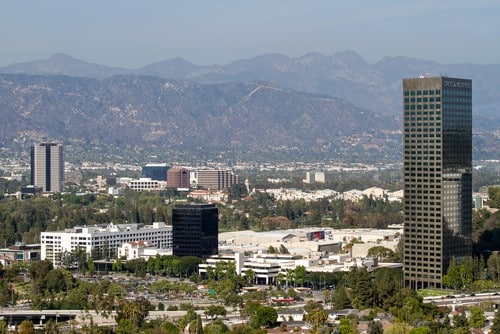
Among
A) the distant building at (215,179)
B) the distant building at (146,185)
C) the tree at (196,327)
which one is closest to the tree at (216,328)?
the tree at (196,327)

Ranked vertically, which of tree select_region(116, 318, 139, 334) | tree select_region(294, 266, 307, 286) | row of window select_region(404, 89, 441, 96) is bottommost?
tree select_region(116, 318, 139, 334)

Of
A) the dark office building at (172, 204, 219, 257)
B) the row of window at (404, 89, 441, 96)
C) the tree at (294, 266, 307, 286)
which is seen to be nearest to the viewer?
the row of window at (404, 89, 441, 96)

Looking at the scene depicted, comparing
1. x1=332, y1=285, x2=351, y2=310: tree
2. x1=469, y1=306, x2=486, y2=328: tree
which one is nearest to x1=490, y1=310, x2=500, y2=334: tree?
x1=469, y1=306, x2=486, y2=328: tree

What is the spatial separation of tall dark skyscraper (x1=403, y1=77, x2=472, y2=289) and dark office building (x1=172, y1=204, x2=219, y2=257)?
18.3m

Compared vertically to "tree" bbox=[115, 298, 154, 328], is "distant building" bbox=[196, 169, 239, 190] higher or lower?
higher

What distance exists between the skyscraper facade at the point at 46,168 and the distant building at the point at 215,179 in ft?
67.3

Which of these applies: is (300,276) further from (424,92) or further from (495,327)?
(495,327)

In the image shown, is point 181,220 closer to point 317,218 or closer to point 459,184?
point 459,184

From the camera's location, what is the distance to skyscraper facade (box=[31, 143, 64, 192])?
606ft

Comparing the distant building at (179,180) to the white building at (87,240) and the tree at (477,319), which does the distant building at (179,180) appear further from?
the tree at (477,319)

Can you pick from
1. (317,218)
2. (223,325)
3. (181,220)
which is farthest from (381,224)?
(223,325)

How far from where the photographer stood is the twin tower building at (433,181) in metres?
80.3

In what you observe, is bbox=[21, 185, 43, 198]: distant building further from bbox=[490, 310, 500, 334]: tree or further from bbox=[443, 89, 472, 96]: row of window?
bbox=[490, 310, 500, 334]: tree

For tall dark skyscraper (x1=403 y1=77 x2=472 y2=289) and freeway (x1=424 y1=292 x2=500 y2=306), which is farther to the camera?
tall dark skyscraper (x1=403 y1=77 x2=472 y2=289)
